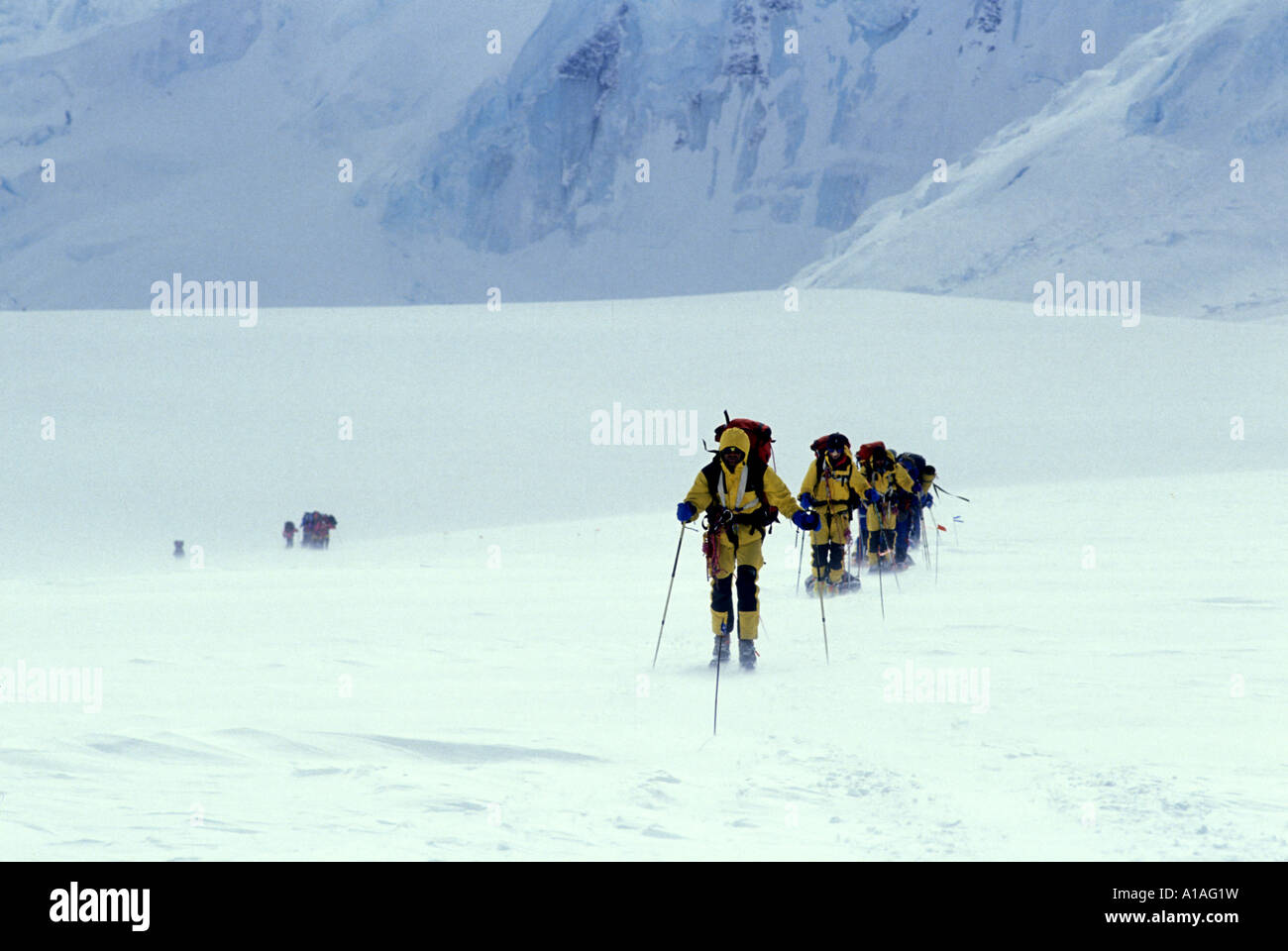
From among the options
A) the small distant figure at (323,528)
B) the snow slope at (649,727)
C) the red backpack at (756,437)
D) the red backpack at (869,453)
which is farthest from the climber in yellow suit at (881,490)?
the small distant figure at (323,528)

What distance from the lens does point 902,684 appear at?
7305mm

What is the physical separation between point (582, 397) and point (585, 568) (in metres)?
16.5

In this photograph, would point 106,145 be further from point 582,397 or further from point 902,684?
point 902,684

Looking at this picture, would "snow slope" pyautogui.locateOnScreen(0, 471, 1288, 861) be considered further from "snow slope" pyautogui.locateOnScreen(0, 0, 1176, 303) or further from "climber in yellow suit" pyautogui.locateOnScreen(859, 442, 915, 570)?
"snow slope" pyautogui.locateOnScreen(0, 0, 1176, 303)

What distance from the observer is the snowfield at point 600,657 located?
15.7ft

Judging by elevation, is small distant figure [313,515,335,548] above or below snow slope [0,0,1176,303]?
below

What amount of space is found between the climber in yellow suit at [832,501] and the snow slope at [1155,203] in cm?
7966

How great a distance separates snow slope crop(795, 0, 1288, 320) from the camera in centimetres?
9081

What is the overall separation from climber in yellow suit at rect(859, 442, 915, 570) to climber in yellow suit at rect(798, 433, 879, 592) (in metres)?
0.84

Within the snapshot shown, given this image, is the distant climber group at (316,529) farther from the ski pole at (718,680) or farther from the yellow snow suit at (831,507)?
the ski pole at (718,680)

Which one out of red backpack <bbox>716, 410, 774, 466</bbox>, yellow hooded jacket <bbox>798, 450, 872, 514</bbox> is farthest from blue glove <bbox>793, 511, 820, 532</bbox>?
yellow hooded jacket <bbox>798, 450, 872, 514</bbox>

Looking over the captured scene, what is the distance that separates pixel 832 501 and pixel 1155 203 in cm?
9558

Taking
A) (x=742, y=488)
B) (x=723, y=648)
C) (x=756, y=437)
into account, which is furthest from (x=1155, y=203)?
(x=723, y=648)
